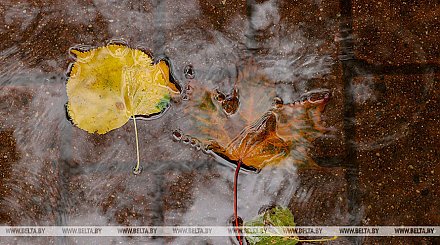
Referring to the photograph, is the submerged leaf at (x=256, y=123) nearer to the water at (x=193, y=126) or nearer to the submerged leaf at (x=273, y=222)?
the water at (x=193, y=126)

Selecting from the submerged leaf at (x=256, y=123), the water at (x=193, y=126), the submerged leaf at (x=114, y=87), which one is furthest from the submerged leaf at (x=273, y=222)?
the submerged leaf at (x=114, y=87)

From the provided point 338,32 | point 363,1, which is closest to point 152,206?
point 338,32

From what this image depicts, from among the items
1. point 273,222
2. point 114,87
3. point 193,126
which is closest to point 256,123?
point 193,126

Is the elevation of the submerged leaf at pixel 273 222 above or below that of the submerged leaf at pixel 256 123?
below

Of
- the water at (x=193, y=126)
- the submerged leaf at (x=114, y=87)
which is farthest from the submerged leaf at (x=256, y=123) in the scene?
the submerged leaf at (x=114, y=87)

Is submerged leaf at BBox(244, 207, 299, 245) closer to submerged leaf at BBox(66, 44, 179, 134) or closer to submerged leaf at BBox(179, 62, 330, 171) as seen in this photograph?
submerged leaf at BBox(179, 62, 330, 171)

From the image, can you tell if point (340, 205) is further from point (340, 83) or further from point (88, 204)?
point (88, 204)
